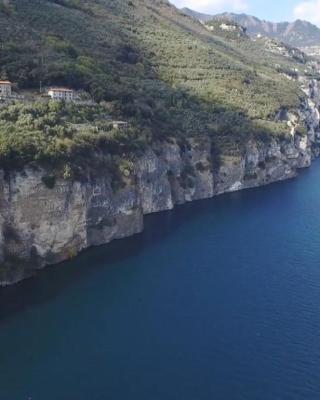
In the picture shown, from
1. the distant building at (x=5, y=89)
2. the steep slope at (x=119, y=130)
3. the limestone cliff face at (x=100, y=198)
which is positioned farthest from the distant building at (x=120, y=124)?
the distant building at (x=5, y=89)

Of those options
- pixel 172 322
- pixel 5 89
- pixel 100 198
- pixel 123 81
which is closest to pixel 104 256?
pixel 100 198

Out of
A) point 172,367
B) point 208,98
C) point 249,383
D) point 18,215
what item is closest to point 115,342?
point 172,367

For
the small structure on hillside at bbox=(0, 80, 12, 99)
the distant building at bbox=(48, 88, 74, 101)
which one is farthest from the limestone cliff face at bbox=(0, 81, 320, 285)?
the small structure on hillside at bbox=(0, 80, 12, 99)

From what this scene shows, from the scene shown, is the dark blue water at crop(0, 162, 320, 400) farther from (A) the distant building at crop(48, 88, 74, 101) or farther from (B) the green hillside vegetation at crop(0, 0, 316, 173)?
(A) the distant building at crop(48, 88, 74, 101)

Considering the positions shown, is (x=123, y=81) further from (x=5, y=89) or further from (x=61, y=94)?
(x=5, y=89)

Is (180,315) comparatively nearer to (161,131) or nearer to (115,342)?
(115,342)
